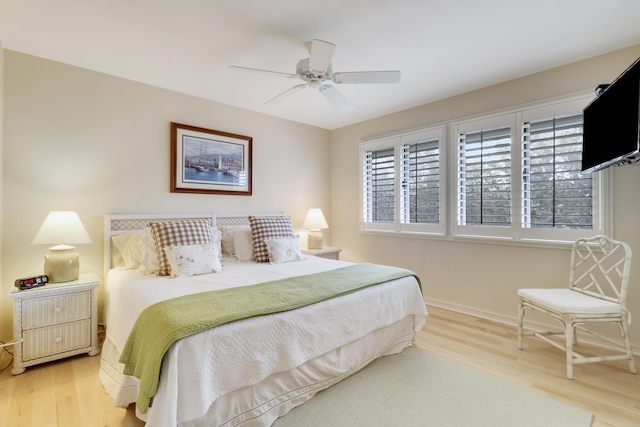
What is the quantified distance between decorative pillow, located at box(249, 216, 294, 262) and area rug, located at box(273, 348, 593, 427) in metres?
1.49

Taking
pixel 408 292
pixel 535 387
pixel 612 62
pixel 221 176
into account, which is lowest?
pixel 535 387

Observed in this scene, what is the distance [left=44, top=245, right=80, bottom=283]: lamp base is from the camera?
2.37m

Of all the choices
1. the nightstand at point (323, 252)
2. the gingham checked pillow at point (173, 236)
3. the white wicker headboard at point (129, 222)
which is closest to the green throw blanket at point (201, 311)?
the gingham checked pillow at point (173, 236)

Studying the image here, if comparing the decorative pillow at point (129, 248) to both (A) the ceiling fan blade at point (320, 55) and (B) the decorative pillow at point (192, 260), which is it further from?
(A) the ceiling fan blade at point (320, 55)

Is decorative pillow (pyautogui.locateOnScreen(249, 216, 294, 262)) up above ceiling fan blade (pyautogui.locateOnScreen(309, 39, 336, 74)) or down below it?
below

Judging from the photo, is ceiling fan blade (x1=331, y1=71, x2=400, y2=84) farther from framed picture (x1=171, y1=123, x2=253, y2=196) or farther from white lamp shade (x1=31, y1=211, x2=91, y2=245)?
white lamp shade (x1=31, y1=211, x2=91, y2=245)

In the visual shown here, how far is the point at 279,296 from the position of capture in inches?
73.9

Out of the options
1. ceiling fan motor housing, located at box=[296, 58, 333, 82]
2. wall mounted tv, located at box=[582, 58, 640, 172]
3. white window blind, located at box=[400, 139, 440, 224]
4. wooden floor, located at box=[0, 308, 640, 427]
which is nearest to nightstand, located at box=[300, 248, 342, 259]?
white window blind, located at box=[400, 139, 440, 224]

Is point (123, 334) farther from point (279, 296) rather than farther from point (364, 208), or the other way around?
point (364, 208)

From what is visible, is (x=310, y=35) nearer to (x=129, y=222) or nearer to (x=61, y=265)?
(x=129, y=222)

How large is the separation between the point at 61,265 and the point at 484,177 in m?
3.96

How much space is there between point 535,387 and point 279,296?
1.82 metres

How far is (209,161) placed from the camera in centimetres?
353

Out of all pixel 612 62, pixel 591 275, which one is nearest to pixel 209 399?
pixel 591 275
